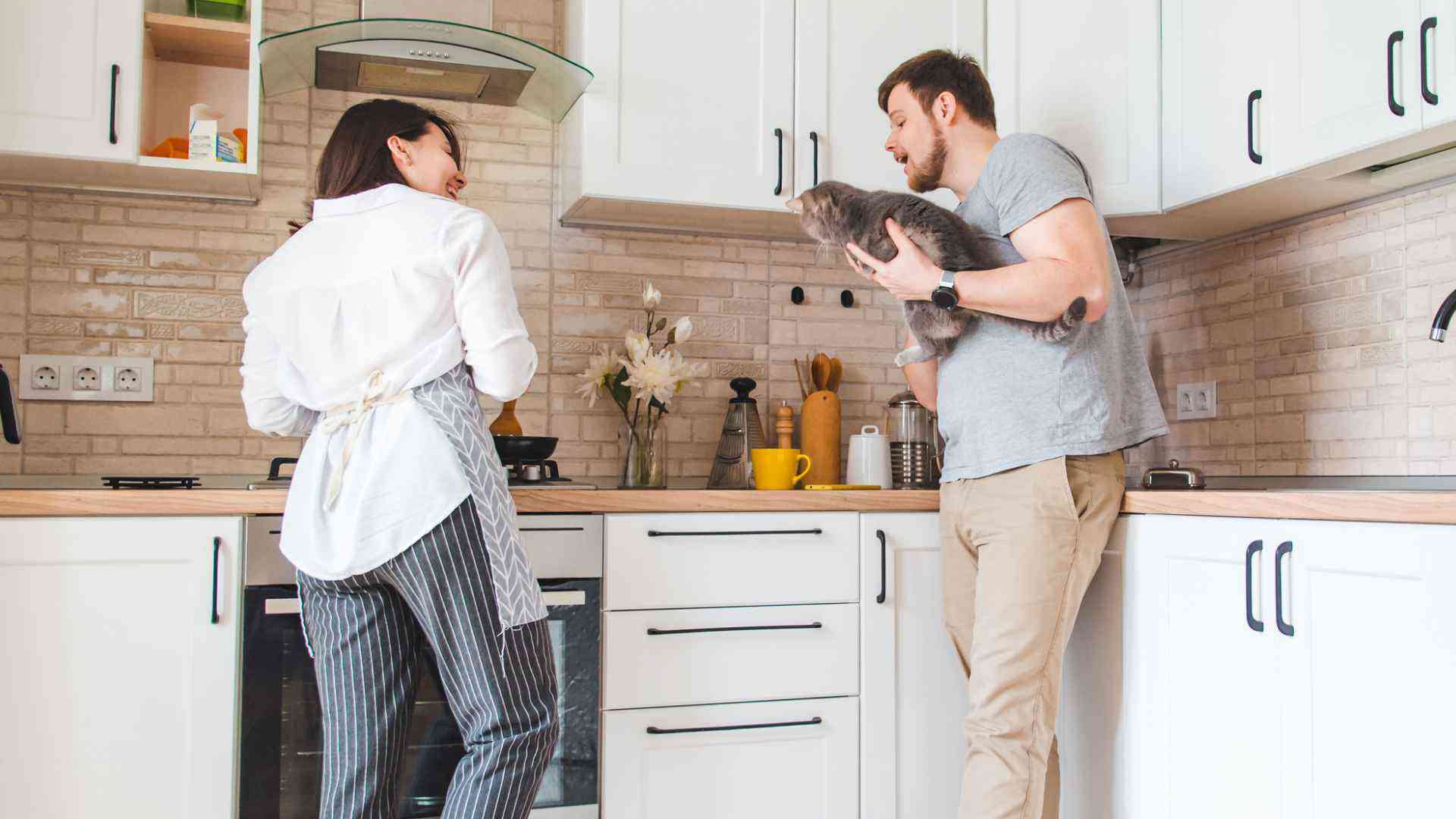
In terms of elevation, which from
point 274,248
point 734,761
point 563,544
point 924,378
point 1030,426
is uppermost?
point 274,248

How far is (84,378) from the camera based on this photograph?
2404 mm

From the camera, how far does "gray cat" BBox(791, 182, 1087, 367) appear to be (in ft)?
6.07

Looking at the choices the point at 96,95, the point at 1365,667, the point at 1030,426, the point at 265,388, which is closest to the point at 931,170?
the point at 1030,426

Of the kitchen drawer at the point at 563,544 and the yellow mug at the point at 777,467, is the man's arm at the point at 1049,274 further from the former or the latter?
the kitchen drawer at the point at 563,544

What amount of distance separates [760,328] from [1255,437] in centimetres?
122

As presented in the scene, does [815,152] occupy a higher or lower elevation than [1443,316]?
higher

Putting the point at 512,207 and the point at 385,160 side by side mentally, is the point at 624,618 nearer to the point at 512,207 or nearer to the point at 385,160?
the point at 385,160

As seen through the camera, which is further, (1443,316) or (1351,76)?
(1351,76)

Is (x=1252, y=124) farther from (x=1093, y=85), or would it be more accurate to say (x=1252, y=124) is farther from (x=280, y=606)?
(x=280, y=606)

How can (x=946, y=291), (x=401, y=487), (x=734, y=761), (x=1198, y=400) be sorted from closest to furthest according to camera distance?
(x=401, y=487), (x=946, y=291), (x=734, y=761), (x=1198, y=400)

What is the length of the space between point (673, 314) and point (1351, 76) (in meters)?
1.58

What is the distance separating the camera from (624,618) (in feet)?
6.84

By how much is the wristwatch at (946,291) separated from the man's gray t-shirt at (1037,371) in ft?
0.36

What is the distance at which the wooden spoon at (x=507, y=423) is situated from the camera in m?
2.55
